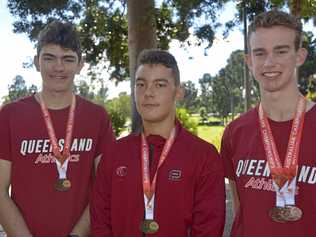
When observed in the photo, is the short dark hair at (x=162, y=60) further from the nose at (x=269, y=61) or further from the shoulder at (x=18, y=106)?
the shoulder at (x=18, y=106)

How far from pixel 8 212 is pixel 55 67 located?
1057 millimetres

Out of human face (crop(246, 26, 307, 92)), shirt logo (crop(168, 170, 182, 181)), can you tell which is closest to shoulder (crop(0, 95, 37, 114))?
shirt logo (crop(168, 170, 182, 181))

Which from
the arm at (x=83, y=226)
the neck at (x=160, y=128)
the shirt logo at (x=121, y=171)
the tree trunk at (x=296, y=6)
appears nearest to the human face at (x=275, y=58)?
the neck at (x=160, y=128)

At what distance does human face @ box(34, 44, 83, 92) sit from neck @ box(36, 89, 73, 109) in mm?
47

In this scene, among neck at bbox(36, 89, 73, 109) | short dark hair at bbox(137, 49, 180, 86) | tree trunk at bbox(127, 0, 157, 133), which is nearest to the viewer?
short dark hair at bbox(137, 49, 180, 86)

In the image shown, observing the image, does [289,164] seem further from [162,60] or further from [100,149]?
[100,149]

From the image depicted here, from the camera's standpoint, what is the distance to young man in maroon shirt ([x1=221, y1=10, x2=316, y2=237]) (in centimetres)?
292

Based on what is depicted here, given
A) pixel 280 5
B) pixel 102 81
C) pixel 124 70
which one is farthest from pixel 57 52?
pixel 102 81

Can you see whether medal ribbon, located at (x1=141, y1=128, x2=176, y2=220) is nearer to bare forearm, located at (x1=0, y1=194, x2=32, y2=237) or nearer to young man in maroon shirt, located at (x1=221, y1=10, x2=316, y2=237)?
young man in maroon shirt, located at (x1=221, y1=10, x2=316, y2=237)

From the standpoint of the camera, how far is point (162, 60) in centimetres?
341

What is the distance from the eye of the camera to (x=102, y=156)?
11.5 feet

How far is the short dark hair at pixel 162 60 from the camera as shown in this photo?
3410 mm

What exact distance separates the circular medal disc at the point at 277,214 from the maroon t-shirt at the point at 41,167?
53.3 inches

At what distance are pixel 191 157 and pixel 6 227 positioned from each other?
1374mm
